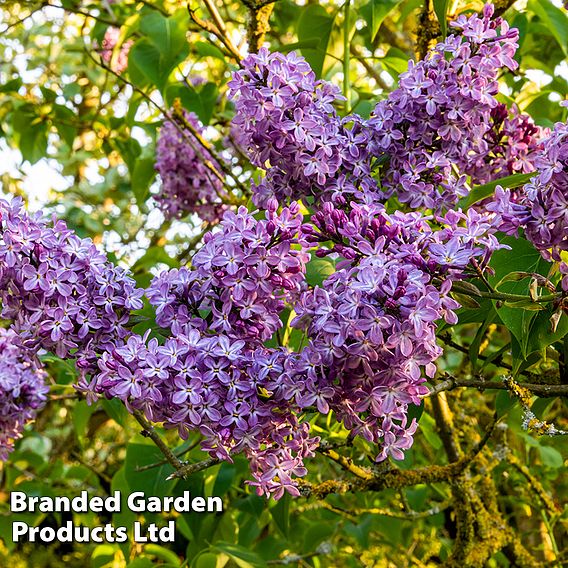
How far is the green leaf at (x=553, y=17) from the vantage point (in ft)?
4.26

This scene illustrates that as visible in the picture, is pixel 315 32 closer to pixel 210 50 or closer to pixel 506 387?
pixel 210 50

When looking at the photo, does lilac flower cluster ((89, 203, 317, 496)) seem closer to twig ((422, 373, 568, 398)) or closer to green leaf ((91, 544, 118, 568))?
twig ((422, 373, 568, 398))

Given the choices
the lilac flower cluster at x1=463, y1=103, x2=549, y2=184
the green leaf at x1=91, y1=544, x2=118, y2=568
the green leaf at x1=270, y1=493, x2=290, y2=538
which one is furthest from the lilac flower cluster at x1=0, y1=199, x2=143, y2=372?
the green leaf at x1=91, y1=544, x2=118, y2=568

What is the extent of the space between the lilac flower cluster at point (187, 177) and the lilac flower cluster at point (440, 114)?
745 millimetres

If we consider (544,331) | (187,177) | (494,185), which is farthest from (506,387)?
(187,177)

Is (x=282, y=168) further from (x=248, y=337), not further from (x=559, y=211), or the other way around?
(x=559, y=211)

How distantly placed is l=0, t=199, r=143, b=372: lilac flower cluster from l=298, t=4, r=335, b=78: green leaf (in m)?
0.67

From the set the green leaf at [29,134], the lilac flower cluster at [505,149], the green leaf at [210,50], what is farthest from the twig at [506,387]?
the green leaf at [29,134]

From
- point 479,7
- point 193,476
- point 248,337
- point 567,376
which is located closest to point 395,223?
point 248,337

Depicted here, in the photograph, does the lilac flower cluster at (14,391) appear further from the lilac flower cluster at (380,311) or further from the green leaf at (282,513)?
the lilac flower cluster at (380,311)

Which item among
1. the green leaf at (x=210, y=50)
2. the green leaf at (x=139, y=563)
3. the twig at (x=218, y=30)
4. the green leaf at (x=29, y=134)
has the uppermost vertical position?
the green leaf at (x=29, y=134)

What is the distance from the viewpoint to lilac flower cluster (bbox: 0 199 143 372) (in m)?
0.80

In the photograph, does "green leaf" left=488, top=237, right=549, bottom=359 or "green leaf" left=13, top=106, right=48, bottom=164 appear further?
"green leaf" left=13, top=106, right=48, bottom=164

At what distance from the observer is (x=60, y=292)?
2.60 feet
